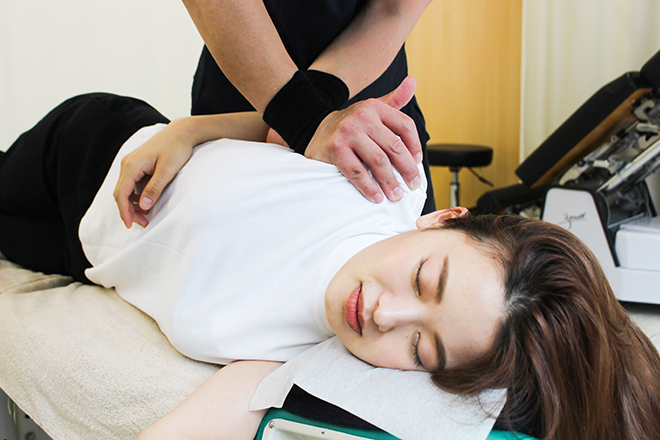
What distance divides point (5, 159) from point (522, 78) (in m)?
3.12

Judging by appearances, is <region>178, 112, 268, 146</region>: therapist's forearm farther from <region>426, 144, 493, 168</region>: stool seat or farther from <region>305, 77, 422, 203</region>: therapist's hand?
<region>426, 144, 493, 168</region>: stool seat

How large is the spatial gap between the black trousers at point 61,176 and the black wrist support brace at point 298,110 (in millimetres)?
568

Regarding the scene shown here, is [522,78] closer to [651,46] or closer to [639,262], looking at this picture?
[651,46]

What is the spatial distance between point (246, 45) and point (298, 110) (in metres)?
0.15

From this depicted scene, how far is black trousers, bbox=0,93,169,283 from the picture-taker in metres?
1.35

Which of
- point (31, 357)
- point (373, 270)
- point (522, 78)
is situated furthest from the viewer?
point (522, 78)

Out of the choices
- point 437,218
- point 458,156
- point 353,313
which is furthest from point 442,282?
Result: point 458,156

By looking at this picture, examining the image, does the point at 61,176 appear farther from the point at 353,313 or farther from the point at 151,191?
the point at 353,313

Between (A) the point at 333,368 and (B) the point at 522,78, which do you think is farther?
(B) the point at 522,78

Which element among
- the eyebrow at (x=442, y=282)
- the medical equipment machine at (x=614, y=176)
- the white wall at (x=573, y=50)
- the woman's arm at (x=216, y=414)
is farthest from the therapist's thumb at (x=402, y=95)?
the white wall at (x=573, y=50)

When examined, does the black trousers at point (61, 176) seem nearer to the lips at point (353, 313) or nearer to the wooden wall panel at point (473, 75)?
the lips at point (353, 313)

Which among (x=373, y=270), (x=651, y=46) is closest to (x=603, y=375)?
(x=373, y=270)

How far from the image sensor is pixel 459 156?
300 cm

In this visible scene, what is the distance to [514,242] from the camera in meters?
0.90
